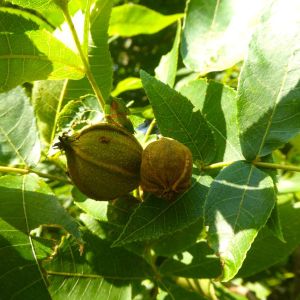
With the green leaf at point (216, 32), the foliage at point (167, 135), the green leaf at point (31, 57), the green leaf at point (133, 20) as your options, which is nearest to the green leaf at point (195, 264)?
the foliage at point (167, 135)

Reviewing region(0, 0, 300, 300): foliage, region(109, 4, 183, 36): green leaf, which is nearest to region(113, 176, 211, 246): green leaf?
region(0, 0, 300, 300): foliage

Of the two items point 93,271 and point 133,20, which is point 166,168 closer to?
point 93,271

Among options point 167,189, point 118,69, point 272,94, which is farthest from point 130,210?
point 118,69

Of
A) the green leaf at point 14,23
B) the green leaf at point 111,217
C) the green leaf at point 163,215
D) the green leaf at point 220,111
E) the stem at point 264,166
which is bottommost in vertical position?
the green leaf at point 111,217

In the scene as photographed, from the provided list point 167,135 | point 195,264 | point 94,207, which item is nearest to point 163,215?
point 167,135

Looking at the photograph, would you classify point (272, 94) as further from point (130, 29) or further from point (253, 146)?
point (130, 29)

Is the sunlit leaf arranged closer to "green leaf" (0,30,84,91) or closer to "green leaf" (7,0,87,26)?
"green leaf" (0,30,84,91)

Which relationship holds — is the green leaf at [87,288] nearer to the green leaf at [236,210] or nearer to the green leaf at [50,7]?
the green leaf at [236,210]
